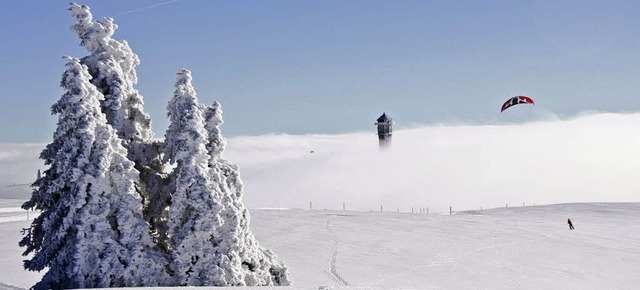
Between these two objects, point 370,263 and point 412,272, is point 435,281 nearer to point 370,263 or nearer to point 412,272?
point 412,272

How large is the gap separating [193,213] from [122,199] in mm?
1902

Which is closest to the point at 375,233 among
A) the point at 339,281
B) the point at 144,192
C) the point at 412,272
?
the point at 412,272

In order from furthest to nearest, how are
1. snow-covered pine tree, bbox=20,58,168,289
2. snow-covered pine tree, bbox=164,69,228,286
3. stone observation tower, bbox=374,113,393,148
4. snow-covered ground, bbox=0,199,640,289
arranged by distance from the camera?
1. stone observation tower, bbox=374,113,393,148
2. snow-covered ground, bbox=0,199,640,289
3. snow-covered pine tree, bbox=164,69,228,286
4. snow-covered pine tree, bbox=20,58,168,289

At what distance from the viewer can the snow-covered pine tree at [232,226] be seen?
16891mm

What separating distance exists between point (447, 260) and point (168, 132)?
22.6 m

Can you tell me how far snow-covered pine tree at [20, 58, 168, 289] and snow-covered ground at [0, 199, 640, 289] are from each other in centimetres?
749

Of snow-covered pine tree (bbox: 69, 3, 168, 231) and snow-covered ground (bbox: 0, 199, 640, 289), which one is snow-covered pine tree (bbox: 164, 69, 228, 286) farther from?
snow-covered ground (bbox: 0, 199, 640, 289)

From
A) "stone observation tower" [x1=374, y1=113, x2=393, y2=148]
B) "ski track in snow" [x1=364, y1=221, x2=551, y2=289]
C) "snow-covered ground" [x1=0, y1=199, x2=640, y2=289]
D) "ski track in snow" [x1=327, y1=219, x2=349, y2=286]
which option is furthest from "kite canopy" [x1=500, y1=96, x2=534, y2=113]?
"stone observation tower" [x1=374, y1=113, x2=393, y2=148]

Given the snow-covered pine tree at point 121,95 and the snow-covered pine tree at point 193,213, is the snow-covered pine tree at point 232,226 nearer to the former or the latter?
the snow-covered pine tree at point 193,213

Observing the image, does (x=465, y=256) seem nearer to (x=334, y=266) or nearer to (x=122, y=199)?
(x=334, y=266)

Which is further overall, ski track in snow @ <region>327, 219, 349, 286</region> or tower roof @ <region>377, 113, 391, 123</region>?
tower roof @ <region>377, 113, 391, 123</region>

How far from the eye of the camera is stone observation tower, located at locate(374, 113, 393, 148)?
107 meters

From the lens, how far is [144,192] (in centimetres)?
1830

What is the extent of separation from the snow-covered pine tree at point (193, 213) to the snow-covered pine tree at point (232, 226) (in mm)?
297
